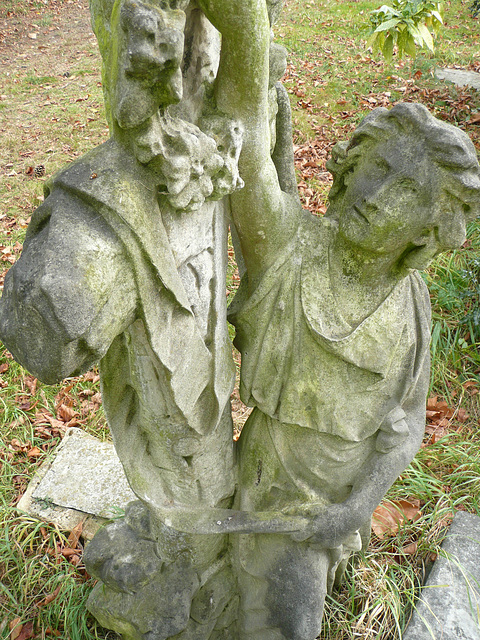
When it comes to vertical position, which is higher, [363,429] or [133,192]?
[133,192]

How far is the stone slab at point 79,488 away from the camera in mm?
2994

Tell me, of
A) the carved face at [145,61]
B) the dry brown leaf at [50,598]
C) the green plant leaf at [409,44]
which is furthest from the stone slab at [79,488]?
the green plant leaf at [409,44]

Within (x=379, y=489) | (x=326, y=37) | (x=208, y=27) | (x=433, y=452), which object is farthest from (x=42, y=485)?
(x=326, y=37)

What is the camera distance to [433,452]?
3.43 meters

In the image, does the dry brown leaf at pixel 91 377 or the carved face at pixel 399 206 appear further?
the dry brown leaf at pixel 91 377

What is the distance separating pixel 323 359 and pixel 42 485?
226cm

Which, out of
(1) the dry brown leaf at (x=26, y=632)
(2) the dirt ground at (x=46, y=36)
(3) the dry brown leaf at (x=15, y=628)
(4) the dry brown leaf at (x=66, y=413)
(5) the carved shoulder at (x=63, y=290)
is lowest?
(1) the dry brown leaf at (x=26, y=632)

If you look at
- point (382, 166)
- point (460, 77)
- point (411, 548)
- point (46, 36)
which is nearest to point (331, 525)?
point (382, 166)

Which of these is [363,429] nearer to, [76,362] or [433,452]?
[76,362]

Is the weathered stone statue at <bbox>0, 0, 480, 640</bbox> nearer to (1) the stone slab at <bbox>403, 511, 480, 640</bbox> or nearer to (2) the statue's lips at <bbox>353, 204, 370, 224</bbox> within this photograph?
(2) the statue's lips at <bbox>353, 204, 370, 224</bbox>

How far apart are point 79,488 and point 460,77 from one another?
293 inches

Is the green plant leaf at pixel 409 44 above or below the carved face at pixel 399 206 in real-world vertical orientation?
above

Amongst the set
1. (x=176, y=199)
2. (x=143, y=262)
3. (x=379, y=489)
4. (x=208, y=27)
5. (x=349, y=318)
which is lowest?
(x=379, y=489)

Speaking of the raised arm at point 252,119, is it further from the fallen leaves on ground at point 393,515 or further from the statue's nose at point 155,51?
the fallen leaves on ground at point 393,515
